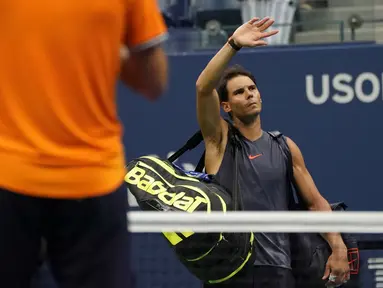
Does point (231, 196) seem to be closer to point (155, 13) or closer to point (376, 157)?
point (155, 13)

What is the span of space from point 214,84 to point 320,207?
689 mm

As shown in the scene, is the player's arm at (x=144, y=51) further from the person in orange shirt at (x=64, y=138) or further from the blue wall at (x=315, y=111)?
the blue wall at (x=315, y=111)

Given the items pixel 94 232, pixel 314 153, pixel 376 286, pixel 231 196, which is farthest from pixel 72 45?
A: pixel 314 153

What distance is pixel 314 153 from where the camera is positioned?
702cm

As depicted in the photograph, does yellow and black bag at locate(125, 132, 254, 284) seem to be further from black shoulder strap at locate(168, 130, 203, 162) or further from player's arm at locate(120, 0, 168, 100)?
player's arm at locate(120, 0, 168, 100)

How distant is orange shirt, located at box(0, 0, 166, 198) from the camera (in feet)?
5.30

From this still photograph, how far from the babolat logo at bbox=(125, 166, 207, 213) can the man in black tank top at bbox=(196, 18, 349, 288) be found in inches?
9.2

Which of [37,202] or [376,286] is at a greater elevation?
[37,202]

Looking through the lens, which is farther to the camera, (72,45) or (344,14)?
(344,14)

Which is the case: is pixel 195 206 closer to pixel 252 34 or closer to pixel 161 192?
pixel 161 192

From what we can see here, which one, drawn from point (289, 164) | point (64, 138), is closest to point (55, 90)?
point (64, 138)

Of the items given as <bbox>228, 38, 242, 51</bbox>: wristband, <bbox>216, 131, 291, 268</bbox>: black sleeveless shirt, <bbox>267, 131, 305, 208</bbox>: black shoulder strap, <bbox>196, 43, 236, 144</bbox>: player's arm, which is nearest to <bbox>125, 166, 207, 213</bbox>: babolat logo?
<bbox>216, 131, 291, 268</bbox>: black sleeveless shirt

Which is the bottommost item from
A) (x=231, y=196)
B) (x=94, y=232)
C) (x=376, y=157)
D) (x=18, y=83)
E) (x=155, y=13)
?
(x=376, y=157)

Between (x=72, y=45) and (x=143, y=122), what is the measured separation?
222 inches
